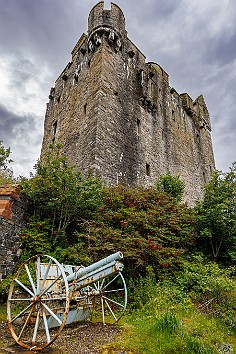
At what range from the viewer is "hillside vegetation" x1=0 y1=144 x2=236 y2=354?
4891mm

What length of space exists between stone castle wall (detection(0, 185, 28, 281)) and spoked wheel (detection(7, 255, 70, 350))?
0.94 meters

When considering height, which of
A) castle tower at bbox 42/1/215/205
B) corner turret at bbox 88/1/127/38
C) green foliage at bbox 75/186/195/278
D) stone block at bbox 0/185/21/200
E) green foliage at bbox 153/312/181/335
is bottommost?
green foliage at bbox 153/312/181/335

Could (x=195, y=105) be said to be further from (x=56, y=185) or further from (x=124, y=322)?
(x=124, y=322)

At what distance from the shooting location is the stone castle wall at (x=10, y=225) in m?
6.70

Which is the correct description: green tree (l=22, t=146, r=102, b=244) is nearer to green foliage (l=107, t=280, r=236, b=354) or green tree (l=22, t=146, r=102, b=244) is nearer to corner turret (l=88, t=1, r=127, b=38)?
green foliage (l=107, t=280, r=236, b=354)

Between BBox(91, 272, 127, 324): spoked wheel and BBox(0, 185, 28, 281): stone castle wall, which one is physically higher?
BBox(0, 185, 28, 281): stone castle wall

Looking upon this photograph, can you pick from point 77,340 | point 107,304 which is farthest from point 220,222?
point 77,340

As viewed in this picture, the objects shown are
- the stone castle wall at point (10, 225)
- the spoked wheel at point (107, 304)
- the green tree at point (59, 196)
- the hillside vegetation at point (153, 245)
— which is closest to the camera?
the hillside vegetation at point (153, 245)

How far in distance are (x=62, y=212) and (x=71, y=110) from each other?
10123mm

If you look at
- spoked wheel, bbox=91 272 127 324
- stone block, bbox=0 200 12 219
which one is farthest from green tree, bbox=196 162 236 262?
stone block, bbox=0 200 12 219

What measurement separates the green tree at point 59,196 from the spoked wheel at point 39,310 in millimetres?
2454

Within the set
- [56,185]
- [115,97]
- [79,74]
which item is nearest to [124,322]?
[56,185]

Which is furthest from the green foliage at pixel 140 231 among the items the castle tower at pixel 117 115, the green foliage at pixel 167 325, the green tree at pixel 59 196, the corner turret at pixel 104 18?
the corner turret at pixel 104 18

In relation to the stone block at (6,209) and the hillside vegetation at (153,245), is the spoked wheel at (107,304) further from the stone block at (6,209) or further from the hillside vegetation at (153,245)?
the stone block at (6,209)
